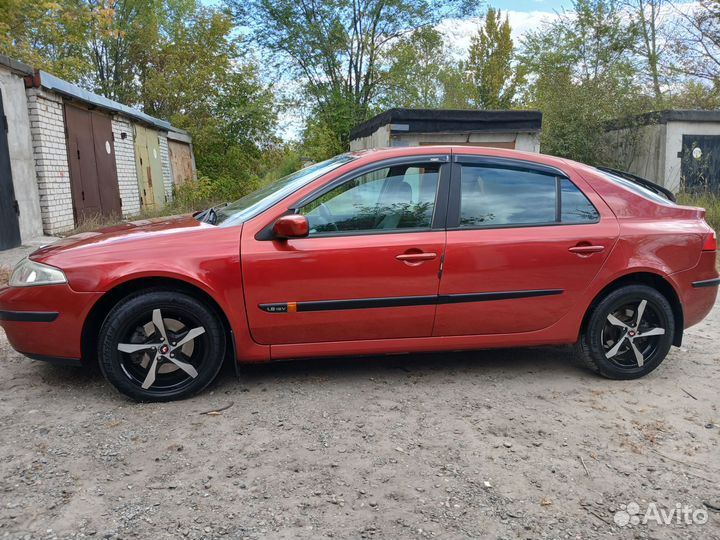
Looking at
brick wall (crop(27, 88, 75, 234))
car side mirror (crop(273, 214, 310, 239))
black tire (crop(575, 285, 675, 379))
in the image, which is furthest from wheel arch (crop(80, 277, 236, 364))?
brick wall (crop(27, 88, 75, 234))

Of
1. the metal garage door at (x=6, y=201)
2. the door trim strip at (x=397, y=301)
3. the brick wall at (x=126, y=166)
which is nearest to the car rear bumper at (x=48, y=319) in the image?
the door trim strip at (x=397, y=301)

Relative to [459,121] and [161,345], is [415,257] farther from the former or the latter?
[459,121]

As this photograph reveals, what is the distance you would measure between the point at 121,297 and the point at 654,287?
3.62 meters

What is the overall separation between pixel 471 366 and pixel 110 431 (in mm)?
2477

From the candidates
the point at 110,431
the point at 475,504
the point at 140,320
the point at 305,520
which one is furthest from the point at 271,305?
the point at 475,504

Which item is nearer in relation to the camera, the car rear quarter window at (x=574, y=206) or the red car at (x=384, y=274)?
the red car at (x=384, y=274)

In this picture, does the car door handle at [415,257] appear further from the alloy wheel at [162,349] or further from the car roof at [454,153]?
the alloy wheel at [162,349]

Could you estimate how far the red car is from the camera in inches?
135

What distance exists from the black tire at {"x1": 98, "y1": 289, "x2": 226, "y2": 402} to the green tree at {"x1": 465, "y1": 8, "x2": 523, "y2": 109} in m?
39.8

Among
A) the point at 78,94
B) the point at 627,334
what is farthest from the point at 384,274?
the point at 78,94

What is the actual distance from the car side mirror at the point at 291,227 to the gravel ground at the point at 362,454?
1.04 meters

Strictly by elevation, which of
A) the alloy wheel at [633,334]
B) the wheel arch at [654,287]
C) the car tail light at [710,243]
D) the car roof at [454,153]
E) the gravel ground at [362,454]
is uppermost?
the car roof at [454,153]

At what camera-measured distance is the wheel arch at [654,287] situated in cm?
394

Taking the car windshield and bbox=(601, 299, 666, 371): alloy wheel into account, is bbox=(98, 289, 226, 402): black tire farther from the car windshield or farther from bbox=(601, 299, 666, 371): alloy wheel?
bbox=(601, 299, 666, 371): alloy wheel
